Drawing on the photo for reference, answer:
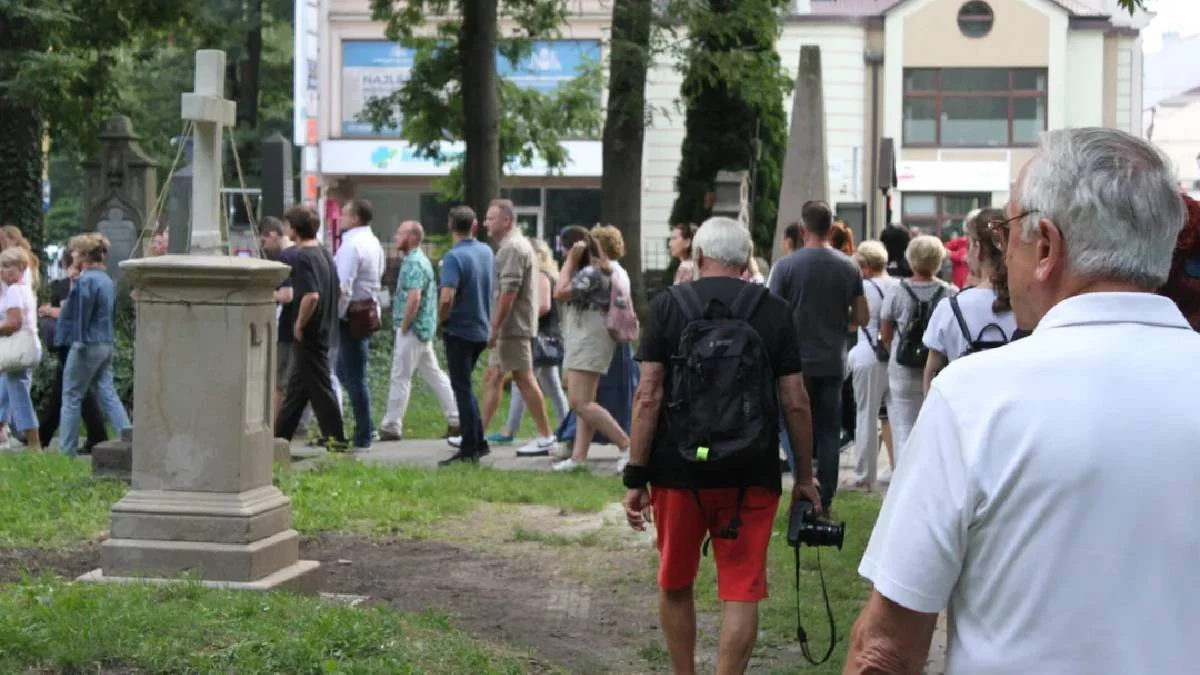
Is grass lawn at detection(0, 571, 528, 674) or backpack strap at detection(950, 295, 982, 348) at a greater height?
backpack strap at detection(950, 295, 982, 348)

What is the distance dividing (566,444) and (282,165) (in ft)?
33.7

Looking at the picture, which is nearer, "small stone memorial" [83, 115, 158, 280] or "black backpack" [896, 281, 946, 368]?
"black backpack" [896, 281, 946, 368]

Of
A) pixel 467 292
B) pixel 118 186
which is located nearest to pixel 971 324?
pixel 467 292

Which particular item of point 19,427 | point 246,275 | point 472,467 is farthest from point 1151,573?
point 19,427

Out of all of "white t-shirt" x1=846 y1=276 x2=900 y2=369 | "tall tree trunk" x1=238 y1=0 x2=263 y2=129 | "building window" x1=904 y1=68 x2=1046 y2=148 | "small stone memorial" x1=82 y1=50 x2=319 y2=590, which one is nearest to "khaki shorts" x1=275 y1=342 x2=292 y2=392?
"white t-shirt" x1=846 y1=276 x2=900 y2=369

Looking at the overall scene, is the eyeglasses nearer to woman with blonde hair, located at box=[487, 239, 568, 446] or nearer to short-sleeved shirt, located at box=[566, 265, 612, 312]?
short-sleeved shirt, located at box=[566, 265, 612, 312]

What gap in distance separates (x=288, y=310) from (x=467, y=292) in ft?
5.13

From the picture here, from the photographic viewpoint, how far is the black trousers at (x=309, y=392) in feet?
44.5

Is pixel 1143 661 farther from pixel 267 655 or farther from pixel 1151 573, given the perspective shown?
pixel 267 655

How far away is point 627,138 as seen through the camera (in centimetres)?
2381

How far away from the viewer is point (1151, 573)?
2498 mm

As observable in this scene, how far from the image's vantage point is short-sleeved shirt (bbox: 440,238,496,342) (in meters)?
13.2

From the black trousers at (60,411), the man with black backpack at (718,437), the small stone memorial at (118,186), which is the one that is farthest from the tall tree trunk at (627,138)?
the man with black backpack at (718,437)

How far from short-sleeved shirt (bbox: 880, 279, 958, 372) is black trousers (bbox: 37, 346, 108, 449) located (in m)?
6.63
